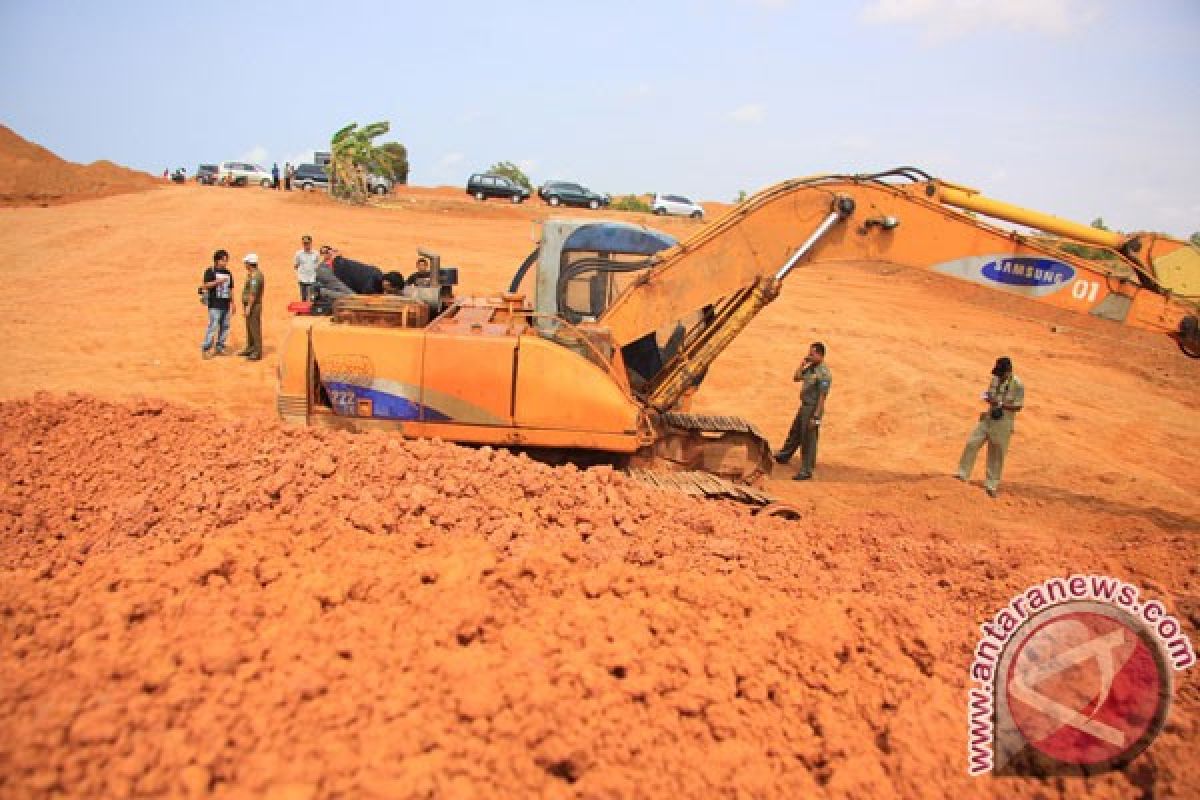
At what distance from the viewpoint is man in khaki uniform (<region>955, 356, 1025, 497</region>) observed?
8.41 meters

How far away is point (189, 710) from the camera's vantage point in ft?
9.11

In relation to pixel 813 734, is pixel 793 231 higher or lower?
higher

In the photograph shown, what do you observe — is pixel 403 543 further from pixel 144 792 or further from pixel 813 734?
pixel 813 734

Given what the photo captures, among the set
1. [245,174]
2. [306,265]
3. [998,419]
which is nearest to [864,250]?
[998,419]

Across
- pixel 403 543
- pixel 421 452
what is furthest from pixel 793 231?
pixel 403 543

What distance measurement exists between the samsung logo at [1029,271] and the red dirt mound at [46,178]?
29946 mm

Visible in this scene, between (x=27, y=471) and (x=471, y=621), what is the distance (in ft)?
12.4

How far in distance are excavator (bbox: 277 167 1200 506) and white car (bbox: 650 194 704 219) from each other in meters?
30.7

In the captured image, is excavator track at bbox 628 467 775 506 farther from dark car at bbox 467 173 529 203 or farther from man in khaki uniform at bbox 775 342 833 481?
dark car at bbox 467 173 529 203

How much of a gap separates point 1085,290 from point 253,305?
33.1ft

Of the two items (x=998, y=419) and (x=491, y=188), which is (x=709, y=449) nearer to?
(x=998, y=419)

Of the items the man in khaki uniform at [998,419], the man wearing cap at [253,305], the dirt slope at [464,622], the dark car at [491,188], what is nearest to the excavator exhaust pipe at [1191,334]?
the dirt slope at [464,622]

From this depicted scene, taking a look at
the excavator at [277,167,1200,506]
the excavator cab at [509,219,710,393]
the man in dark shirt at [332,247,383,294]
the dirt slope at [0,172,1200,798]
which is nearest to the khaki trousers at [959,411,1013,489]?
the dirt slope at [0,172,1200,798]

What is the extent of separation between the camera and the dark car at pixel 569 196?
36594 millimetres
